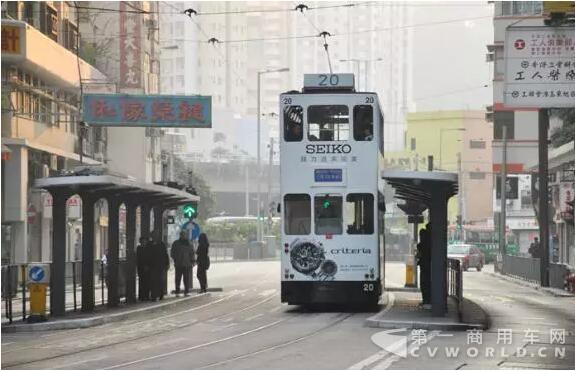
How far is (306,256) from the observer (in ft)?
77.6

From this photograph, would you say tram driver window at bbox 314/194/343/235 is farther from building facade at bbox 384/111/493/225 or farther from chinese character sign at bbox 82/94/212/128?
building facade at bbox 384/111/493/225

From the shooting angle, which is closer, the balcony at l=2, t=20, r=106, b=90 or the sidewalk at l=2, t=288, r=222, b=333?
the sidewalk at l=2, t=288, r=222, b=333

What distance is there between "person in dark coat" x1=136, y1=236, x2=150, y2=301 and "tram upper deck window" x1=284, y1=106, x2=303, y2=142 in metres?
5.68

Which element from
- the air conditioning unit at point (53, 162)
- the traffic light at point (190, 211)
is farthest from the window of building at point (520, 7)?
the traffic light at point (190, 211)

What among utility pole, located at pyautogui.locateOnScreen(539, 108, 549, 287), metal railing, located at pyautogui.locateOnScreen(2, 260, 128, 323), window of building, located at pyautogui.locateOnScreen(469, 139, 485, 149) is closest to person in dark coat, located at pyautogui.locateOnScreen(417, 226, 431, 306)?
metal railing, located at pyautogui.locateOnScreen(2, 260, 128, 323)

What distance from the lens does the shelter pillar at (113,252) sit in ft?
82.9

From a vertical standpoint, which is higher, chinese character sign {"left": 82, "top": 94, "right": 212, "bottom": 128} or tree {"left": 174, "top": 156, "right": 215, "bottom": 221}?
chinese character sign {"left": 82, "top": 94, "right": 212, "bottom": 128}

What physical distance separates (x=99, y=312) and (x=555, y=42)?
37.2ft

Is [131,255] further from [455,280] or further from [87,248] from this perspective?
[455,280]

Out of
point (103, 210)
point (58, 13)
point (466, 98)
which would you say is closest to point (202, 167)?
point (103, 210)

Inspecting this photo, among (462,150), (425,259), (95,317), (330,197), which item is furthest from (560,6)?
(462,150)

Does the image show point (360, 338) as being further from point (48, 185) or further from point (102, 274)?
point (102, 274)

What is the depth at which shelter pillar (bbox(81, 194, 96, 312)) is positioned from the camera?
75.6ft

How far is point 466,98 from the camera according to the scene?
187625 mm
